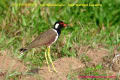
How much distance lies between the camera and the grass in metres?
6.27

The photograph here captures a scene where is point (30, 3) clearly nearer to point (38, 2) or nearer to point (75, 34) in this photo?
point (38, 2)

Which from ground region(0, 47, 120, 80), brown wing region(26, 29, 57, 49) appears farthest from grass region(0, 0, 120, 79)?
brown wing region(26, 29, 57, 49)

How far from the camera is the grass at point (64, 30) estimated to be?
247 inches

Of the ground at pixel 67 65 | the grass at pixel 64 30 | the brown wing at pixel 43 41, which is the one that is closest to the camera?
the ground at pixel 67 65

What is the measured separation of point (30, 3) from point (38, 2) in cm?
25

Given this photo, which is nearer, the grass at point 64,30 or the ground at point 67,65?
the ground at point 67,65

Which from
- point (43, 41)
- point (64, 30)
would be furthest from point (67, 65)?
point (64, 30)

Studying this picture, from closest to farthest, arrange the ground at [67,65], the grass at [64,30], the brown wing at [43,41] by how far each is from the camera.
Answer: the ground at [67,65] < the brown wing at [43,41] < the grass at [64,30]

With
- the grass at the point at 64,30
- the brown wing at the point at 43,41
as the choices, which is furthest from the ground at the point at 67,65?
the brown wing at the point at 43,41

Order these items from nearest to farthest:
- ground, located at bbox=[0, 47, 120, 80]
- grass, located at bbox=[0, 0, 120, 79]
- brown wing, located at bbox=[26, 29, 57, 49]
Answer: ground, located at bbox=[0, 47, 120, 80], brown wing, located at bbox=[26, 29, 57, 49], grass, located at bbox=[0, 0, 120, 79]

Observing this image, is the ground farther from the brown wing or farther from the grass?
the brown wing

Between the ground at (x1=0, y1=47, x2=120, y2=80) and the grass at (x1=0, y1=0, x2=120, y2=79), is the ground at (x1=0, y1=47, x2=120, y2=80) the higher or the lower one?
the lower one

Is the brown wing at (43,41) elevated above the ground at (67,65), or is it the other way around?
the brown wing at (43,41)

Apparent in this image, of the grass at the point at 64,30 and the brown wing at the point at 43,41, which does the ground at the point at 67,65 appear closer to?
the grass at the point at 64,30
